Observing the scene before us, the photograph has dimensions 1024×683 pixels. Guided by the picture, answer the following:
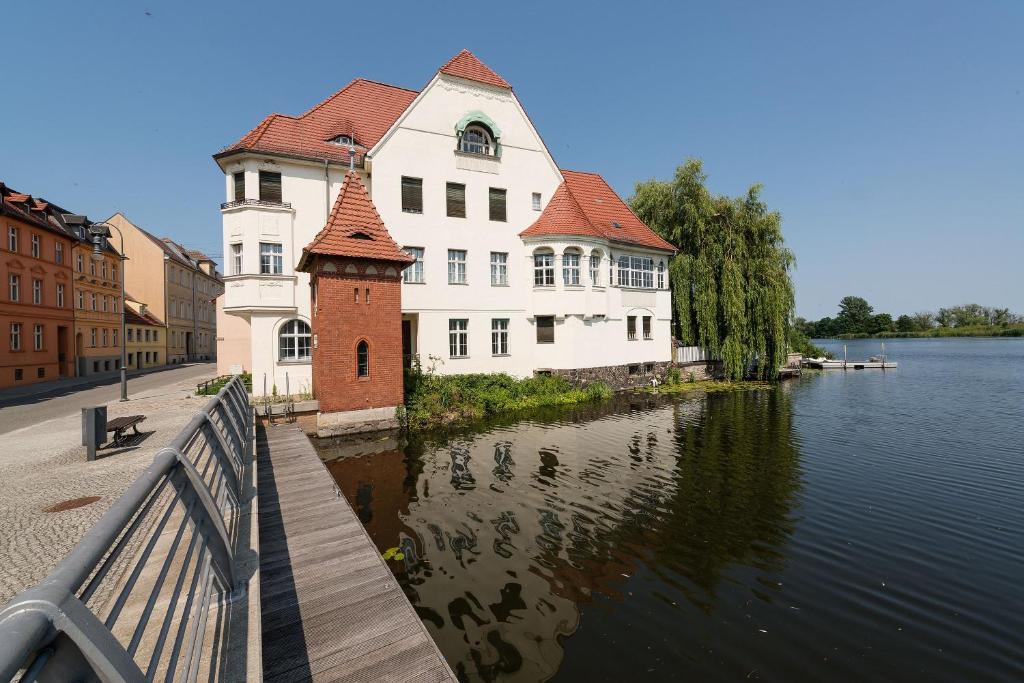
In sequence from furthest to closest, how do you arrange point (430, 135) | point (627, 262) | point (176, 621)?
point (627, 262)
point (430, 135)
point (176, 621)

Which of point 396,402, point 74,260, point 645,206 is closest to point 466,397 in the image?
point 396,402

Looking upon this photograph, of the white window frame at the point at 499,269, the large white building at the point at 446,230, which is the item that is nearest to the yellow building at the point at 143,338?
the large white building at the point at 446,230

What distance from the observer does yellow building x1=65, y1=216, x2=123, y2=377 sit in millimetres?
30625

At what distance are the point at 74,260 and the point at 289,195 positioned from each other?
24361 mm

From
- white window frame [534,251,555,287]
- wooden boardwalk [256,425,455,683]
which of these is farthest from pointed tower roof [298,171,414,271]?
wooden boardwalk [256,425,455,683]

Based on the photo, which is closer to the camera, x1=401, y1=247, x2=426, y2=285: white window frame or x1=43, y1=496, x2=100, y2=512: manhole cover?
x1=43, y1=496, x2=100, y2=512: manhole cover

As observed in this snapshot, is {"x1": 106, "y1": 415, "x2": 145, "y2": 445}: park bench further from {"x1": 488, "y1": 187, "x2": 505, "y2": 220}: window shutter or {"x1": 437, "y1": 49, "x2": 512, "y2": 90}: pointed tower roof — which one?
{"x1": 437, "y1": 49, "x2": 512, "y2": 90}: pointed tower roof

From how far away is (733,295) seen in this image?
27.2 m

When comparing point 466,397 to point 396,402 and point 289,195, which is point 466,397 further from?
point 289,195

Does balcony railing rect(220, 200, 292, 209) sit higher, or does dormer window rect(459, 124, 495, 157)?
dormer window rect(459, 124, 495, 157)

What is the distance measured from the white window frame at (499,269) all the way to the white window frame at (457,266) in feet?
4.77

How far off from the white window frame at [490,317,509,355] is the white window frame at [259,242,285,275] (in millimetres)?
9407

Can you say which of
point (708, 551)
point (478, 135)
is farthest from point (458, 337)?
point (708, 551)

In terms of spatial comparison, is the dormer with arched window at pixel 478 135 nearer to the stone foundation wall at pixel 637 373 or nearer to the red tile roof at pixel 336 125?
the red tile roof at pixel 336 125
